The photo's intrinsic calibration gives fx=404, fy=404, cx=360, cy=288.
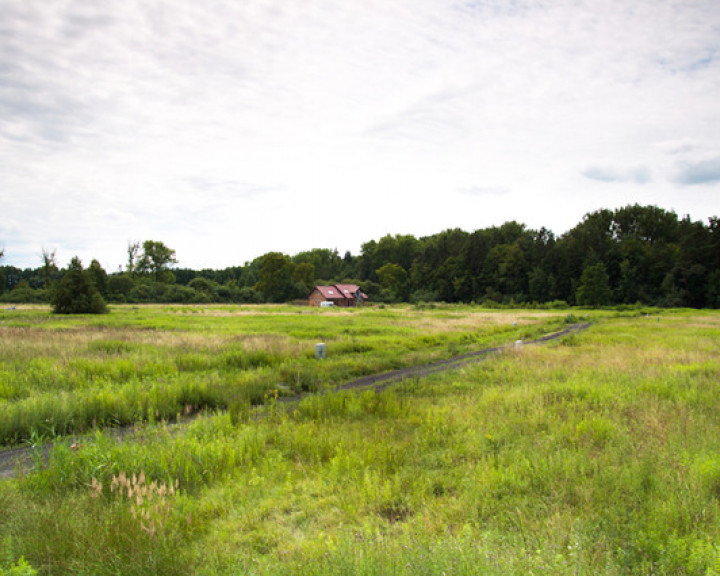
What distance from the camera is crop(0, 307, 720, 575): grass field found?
3486 millimetres

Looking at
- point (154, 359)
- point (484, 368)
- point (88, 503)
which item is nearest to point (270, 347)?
point (154, 359)

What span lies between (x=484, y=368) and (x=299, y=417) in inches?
301

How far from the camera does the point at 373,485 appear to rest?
4938 mm

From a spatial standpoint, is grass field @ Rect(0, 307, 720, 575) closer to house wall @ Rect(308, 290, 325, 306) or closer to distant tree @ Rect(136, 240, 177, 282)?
house wall @ Rect(308, 290, 325, 306)

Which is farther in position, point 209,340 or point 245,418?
point 209,340

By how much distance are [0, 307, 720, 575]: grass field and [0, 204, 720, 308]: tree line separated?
71030mm

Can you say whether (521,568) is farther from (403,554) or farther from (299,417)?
(299,417)

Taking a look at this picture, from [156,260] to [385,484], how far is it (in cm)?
11596

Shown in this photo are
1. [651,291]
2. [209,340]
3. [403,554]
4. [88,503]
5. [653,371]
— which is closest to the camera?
[403,554]

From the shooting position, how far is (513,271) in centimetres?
8856

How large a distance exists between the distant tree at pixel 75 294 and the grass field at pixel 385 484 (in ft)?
102

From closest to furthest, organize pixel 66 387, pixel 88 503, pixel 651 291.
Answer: pixel 88 503
pixel 66 387
pixel 651 291

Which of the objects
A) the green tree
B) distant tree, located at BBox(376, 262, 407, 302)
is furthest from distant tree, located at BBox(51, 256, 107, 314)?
distant tree, located at BBox(376, 262, 407, 302)

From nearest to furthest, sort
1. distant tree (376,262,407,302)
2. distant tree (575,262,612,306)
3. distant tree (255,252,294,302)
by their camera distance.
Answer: distant tree (575,262,612,306), distant tree (255,252,294,302), distant tree (376,262,407,302)
